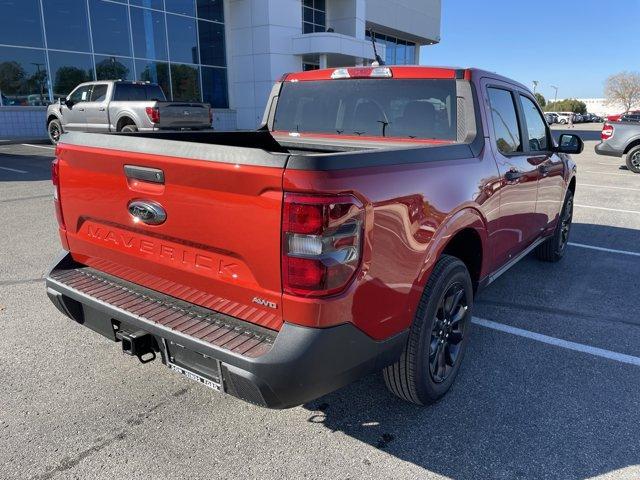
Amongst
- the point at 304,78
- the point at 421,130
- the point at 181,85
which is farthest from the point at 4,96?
the point at 421,130

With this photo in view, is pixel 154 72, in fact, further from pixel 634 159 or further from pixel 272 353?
pixel 272 353

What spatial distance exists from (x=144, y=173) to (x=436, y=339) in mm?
1834

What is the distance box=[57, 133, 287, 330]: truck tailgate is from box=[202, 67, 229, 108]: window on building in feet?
73.1

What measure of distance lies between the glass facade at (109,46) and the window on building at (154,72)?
0.04 metres

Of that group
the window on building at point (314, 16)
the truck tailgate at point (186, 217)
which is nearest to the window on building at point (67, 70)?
the window on building at point (314, 16)

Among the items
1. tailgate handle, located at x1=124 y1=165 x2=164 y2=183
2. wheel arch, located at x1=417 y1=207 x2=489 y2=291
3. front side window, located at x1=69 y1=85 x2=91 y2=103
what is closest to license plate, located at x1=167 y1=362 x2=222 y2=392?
tailgate handle, located at x1=124 y1=165 x2=164 y2=183

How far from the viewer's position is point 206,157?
220 cm

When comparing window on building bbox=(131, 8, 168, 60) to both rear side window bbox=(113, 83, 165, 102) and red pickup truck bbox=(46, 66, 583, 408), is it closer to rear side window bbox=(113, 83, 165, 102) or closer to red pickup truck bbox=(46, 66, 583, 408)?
rear side window bbox=(113, 83, 165, 102)

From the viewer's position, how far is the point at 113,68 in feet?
64.6

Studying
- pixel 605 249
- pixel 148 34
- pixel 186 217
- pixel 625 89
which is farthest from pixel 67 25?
pixel 625 89

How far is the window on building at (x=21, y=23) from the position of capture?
16750 millimetres

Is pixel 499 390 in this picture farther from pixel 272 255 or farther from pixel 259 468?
pixel 272 255

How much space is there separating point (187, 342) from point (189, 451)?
0.68 m

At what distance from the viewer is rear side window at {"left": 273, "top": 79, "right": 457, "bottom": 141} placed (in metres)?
3.45
